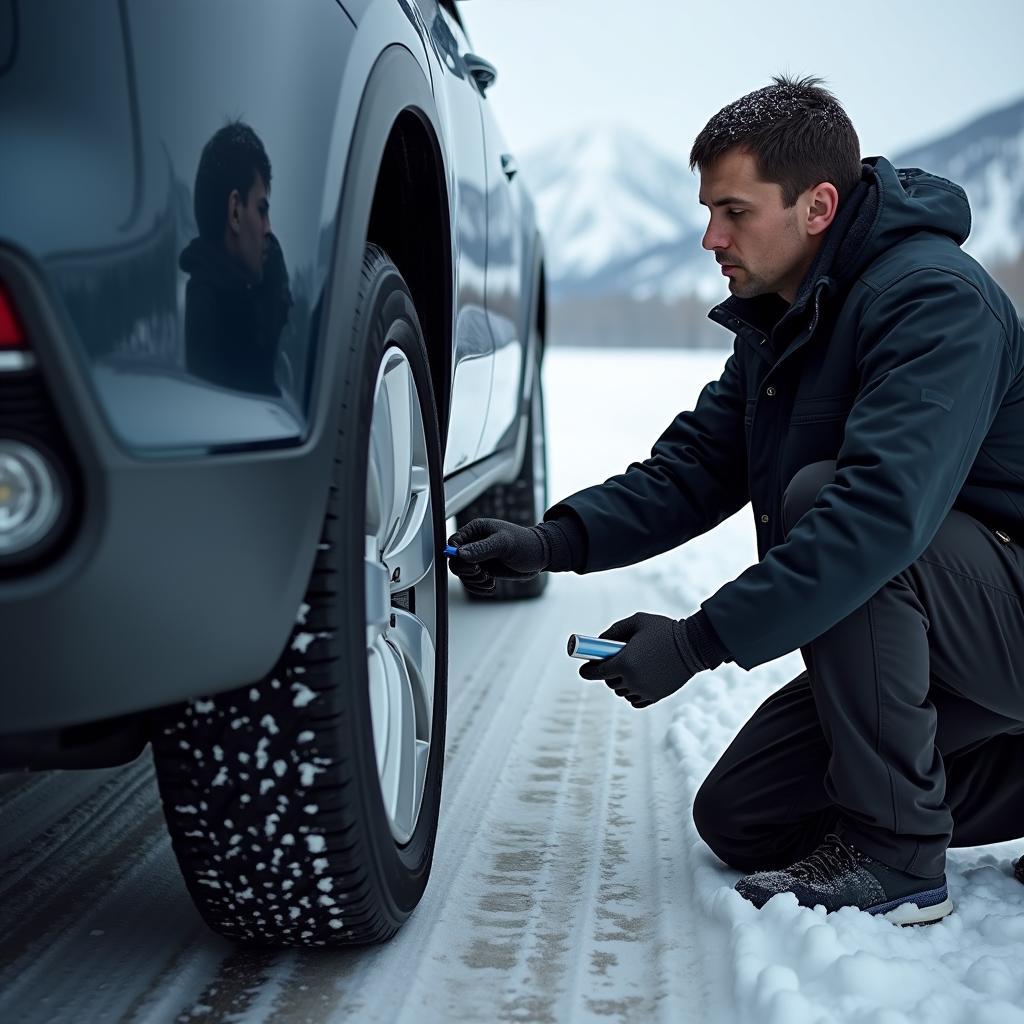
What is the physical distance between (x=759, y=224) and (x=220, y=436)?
108 cm

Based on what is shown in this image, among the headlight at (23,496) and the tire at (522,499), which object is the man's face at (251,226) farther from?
the tire at (522,499)

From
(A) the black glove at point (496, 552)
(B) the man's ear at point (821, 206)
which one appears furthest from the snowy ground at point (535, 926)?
(B) the man's ear at point (821, 206)

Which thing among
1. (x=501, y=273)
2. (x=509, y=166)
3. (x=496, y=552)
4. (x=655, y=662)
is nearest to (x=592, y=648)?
(x=655, y=662)

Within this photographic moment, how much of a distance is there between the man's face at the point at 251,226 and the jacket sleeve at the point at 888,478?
776 millimetres

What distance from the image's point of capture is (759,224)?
6.19 ft

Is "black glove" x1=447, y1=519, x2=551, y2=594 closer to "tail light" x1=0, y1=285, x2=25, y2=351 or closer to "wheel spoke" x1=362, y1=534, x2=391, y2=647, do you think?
"wheel spoke" x1=362, y1=534, x2=391, y2=647

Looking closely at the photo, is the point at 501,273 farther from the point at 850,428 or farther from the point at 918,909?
the point at 918,909

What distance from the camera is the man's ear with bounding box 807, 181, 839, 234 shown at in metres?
1.86

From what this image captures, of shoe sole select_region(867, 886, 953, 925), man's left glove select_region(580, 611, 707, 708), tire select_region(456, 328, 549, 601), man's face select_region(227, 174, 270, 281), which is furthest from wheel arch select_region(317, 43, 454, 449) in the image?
tire select_region(456, 328, 549, 601)

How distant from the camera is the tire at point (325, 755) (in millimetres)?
1265

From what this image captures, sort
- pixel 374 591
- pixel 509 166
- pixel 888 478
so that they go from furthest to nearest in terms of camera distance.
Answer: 1. pixel 509 166
2. pixel 888 478
3. pixel 374 591

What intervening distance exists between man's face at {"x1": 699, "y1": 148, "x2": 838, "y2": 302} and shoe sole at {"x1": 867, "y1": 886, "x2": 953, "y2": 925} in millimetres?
904

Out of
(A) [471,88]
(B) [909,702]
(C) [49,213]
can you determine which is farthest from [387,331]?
(A) [471,88]

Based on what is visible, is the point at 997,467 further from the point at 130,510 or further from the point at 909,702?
the point at 130,510
